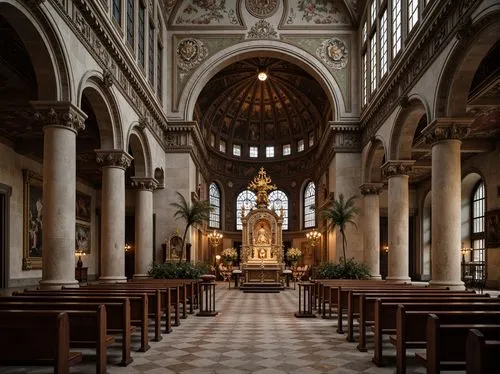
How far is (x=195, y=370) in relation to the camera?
7840 mm

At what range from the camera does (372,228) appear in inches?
1005

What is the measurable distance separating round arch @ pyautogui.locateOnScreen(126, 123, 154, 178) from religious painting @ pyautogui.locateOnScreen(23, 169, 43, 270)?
4.36m

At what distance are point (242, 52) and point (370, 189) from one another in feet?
34.2

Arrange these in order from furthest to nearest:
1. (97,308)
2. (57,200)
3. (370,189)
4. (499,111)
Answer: (370,189), (499,111), (57,200), (97,308)

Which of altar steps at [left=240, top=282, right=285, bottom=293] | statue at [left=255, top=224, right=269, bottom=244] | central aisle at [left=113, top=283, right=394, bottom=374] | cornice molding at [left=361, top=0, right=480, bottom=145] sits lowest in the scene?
altar steps at [left=240, top=282, right=285, bottom=293]

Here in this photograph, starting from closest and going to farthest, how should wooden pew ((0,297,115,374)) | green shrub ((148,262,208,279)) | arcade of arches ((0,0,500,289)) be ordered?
wooden pew ((0,297,115,374))
arcade of arches ((0,0,500,289))
green shrub ((148,262,208,279))

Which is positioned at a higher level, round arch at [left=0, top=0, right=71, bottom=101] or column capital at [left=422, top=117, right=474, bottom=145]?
round arch at [left=0, top=0, right=71, bottom=101]

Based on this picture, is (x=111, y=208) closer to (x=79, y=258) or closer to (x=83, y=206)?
(x=79, y=258)

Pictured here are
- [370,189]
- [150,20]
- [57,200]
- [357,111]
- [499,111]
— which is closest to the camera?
[57,200]

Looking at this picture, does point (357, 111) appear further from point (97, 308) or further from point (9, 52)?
point (97, 308)

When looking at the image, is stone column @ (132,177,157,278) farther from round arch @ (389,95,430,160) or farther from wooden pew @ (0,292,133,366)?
wooden pew @ (0,292,133,366)

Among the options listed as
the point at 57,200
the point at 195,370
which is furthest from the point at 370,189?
the point at 195,370

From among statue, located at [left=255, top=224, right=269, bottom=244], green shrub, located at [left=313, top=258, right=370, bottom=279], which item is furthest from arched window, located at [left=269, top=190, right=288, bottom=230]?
green shrub, located at [left=313, top=258, right=370, bottom=279]

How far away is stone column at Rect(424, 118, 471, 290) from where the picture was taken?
14406mm
